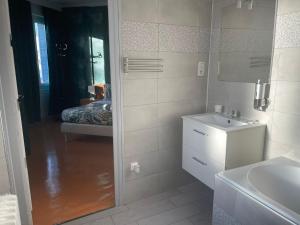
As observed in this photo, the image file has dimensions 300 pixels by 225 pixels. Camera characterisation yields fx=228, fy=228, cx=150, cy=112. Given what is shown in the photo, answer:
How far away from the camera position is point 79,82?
5684 millimetres

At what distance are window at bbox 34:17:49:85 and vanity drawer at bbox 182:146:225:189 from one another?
4.30 meters

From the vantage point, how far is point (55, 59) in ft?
17.5

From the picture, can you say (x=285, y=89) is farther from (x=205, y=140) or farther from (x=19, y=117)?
(x=19, y=117)

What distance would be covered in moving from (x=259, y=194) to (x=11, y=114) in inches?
68.8

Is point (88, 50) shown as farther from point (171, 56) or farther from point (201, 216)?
point (201, 216)

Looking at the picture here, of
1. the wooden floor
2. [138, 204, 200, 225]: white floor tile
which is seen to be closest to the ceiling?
the wooden floor

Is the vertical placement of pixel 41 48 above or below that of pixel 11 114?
above

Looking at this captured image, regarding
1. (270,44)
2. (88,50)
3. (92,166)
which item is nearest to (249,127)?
(270,44)

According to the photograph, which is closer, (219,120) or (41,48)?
(219,120)

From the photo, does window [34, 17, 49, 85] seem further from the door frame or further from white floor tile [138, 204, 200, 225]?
white floor tile [138, 204, 200, 225]

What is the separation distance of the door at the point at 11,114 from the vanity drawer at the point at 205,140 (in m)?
1.45

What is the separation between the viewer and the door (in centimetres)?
161

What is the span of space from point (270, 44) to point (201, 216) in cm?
163

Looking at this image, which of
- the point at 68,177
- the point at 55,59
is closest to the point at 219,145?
the point at 68,177
